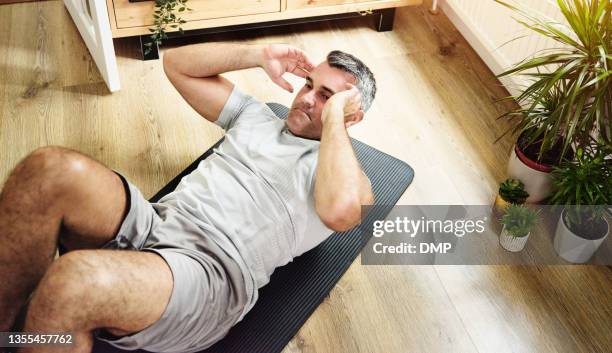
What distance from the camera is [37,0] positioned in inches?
130

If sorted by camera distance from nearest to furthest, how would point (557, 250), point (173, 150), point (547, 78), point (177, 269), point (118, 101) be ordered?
point (177, 269), point (547, 78), point (557, 250), point (173, 150), point (118, 101)

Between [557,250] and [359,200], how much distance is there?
90cm

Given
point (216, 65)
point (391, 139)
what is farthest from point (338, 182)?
point (391, 139)

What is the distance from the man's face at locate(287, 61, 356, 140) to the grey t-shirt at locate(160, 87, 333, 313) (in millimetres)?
38

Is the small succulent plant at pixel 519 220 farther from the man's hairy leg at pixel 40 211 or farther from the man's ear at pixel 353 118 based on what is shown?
the man's hairy leg at pixel 40 211

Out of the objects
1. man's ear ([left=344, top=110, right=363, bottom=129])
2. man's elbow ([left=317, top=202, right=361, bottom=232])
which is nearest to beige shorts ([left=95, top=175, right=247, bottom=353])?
man's elbow ([left=317, top=202, right=361, bottom=232])

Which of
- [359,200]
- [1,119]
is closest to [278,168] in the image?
[359,200]

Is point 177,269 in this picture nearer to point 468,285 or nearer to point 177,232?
point 177,232

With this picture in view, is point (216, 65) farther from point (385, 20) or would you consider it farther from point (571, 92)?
point (385, 20)

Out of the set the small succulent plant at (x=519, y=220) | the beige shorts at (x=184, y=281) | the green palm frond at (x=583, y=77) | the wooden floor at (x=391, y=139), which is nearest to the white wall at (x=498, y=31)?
the wooden floor at (x=391, y=139)

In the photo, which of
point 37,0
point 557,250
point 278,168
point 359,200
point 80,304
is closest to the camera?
point 80,304

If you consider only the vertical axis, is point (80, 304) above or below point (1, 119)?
above

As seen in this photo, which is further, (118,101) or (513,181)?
(118,101)

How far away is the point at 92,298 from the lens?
1.39m
